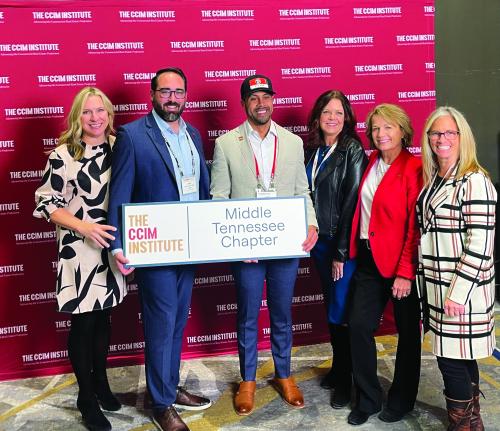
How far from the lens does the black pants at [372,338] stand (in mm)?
2680

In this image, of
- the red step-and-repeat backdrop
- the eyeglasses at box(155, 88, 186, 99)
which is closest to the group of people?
Result: the eyeglasses at box(155, 88, 186, 99)

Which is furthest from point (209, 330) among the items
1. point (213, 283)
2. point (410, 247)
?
point (410, 247)

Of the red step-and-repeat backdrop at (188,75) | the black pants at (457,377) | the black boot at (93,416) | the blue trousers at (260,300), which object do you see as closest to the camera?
the black pants at (457,377)

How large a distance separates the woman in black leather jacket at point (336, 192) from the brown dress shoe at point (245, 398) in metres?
0.46

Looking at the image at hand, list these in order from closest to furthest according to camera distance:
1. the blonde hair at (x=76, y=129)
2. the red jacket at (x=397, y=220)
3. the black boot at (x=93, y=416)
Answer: the red jacket at (x=397, y=220)
the blonde hair at (x=76, y=129)
the black boot at (x=93, y=416)

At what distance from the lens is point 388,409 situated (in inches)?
110

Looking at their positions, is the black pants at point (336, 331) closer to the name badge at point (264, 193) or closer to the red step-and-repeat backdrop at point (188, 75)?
the name badge at point (264, 193)

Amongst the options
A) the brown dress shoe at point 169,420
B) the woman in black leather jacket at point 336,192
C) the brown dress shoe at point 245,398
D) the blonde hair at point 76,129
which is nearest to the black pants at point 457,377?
the woman in black leather jacket at point 336,192

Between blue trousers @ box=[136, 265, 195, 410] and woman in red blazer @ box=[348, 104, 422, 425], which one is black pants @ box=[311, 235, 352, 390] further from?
blue trousers @ box=[136, 265, 195, 410]

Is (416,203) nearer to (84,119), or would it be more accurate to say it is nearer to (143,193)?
(143,193)

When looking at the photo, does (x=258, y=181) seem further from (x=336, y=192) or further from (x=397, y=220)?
(x=397, y=220)

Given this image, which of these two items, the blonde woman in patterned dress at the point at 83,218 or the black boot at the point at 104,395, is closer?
the blonde woman in patterned dress at the point at 83,218

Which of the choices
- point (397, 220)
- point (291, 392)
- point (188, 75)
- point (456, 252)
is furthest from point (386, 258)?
point (188, 75)

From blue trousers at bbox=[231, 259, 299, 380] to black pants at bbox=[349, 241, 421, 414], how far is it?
15.3 inches
